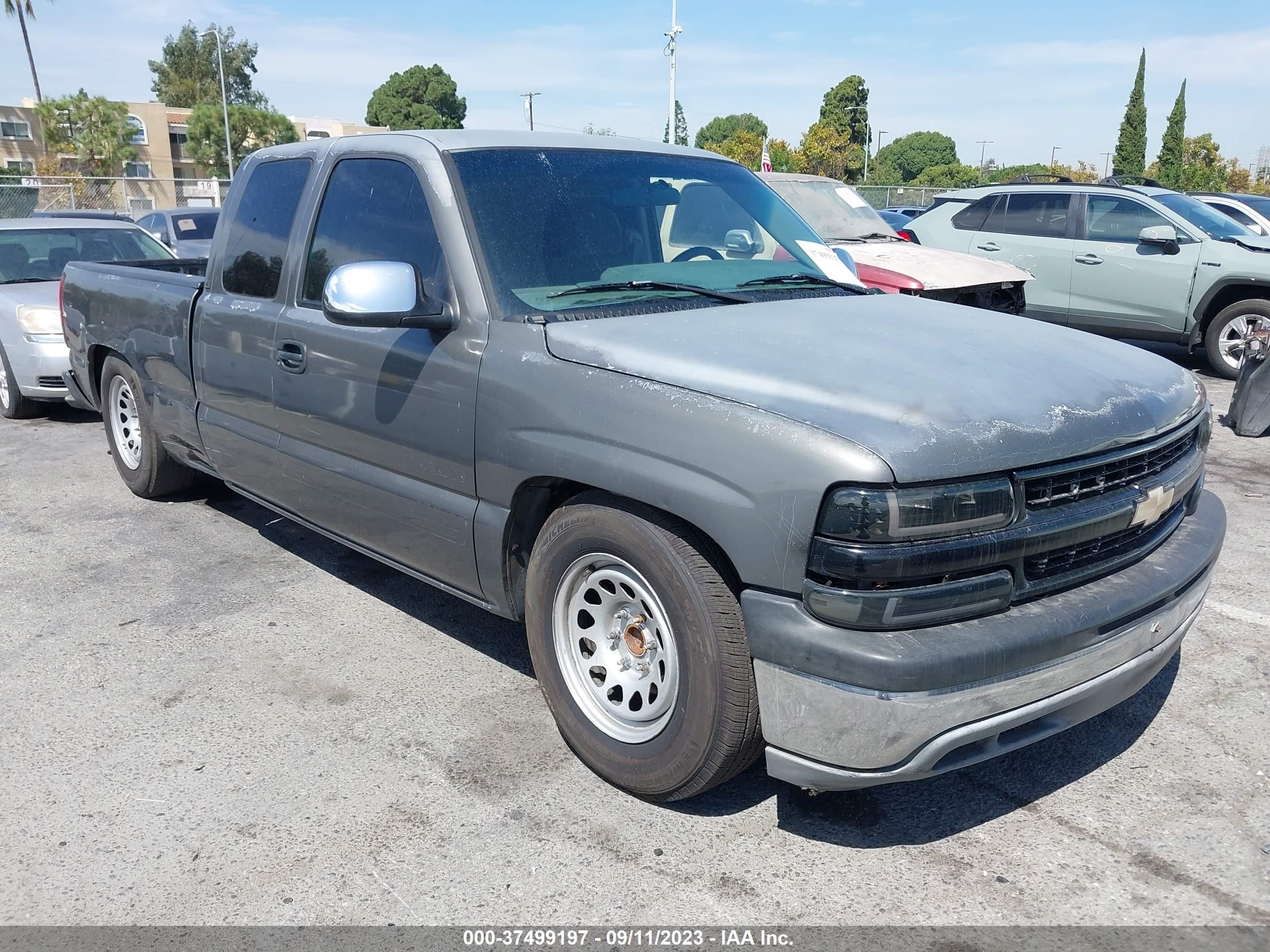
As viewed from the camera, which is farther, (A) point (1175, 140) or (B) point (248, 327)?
(A) point (1175, 140)

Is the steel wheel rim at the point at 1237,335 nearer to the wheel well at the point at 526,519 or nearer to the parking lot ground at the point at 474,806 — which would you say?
the parking lot ground at the point at 474,806

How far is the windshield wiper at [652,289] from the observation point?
11.1ft

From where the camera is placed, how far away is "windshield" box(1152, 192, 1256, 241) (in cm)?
1011

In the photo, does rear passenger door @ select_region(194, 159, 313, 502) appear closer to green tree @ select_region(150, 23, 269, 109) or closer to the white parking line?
the white parking line

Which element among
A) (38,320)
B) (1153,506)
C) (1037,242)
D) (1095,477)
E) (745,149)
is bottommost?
(38,320)

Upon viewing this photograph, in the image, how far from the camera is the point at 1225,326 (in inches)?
388

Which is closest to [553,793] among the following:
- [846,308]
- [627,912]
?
[627,912]

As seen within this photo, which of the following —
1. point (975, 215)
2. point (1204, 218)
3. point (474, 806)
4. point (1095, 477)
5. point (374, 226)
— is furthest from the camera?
point (975, 215)

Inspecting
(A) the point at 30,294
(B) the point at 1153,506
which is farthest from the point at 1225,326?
(A) the point at 30,294

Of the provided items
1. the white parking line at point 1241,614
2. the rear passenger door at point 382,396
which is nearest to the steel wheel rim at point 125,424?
the rear passenger door at point 382,396

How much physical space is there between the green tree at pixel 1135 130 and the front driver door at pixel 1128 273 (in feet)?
161

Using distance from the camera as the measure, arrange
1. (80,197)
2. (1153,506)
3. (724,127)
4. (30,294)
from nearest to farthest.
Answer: (1153,506), (30,294), (80,197), (724,127)

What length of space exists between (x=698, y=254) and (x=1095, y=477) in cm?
171

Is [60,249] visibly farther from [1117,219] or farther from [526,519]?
[1117,219]
